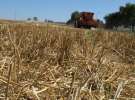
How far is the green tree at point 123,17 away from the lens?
62781 mm

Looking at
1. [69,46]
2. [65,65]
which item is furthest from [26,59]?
[69,46]

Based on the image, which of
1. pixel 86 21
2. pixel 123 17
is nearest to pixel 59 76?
pixel 86 21

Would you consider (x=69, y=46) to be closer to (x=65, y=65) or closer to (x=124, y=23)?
(x=65, y=65)

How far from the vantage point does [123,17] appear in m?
63.8

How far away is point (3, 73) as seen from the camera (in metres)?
2.68

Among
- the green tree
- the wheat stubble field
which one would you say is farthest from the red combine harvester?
the wheat stubble field

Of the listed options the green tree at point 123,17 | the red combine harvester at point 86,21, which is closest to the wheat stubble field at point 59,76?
the red combine harvester at point 86,21

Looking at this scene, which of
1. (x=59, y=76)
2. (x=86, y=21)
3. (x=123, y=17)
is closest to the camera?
(x=59, y=76)

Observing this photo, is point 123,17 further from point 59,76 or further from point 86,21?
point 59,76

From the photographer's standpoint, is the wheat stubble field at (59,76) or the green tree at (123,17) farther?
the green tree at (123,17)

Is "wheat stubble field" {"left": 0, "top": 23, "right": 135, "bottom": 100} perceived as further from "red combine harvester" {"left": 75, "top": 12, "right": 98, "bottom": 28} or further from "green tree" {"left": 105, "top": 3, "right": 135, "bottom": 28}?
"green tree" {"left": 105, "top": 3, "right": 135, "bottom": 28}

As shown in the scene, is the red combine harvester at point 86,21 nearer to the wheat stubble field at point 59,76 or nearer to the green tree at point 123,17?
the green tree at point 123,17

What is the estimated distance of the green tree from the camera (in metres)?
62.8

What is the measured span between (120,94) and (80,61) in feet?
3.26
